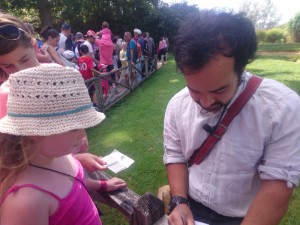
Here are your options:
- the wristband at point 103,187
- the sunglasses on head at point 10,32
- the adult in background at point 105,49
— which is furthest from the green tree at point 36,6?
the wristband at point 103,187

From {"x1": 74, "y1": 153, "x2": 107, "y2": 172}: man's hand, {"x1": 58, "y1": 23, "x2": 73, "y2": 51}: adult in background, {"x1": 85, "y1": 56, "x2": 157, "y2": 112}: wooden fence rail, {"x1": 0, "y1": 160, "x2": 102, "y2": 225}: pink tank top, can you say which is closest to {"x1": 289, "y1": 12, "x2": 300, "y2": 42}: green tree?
{"x1": 85, "y1": 56, "x2": 157, "y2": 112}: wooden fence rail

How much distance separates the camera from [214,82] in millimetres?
1336

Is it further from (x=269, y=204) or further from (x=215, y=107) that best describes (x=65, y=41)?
(x=269, y=204)

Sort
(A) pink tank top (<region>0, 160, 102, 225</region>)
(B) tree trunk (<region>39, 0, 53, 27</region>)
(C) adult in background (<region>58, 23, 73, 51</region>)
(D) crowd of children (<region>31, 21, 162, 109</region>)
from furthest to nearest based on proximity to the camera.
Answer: (B) tree trunk (<region>39, 0, 53, 27</region>), (C) adult in background (<region>58, 23, 73, 51</region>), (D) crowd of children (<region>31, 21, 162, 109</region>), (A) pink tank top (<region>0, 160, 102, 225</region>)

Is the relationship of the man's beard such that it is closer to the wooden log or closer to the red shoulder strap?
the red shoulder strap

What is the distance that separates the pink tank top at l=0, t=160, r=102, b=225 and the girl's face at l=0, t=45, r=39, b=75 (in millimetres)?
837

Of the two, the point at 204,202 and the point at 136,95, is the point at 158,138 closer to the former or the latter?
the point at 204,202

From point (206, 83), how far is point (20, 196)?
0.91m

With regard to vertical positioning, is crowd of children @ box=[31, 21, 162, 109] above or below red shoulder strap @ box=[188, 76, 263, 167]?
below

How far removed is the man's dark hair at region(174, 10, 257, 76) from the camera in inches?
50.6

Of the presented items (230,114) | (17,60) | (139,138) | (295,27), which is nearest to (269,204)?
(230,114)

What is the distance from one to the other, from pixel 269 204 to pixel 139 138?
3.87 metres

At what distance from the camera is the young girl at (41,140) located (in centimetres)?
109

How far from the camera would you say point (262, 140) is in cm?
141
